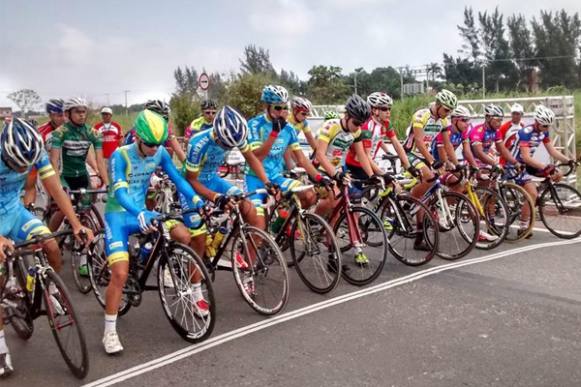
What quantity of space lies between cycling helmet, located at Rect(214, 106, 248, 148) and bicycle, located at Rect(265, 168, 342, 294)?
3.42 feet

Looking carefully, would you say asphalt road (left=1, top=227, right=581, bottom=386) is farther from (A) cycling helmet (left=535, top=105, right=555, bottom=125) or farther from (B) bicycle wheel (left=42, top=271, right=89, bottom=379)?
(A) cycling helmet (left=535, top=105, right=555, bottom=125)

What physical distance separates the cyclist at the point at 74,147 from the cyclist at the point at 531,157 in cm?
600

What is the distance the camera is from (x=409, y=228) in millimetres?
7004

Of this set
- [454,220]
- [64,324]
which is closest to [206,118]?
[454,220]

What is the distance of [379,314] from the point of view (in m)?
5.51

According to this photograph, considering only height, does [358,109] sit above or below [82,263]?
above

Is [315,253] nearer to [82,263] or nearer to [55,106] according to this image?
[82,263]

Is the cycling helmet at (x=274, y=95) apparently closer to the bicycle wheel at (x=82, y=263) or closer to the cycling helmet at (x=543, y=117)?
the bicycle wheel at (x=82, y=263)

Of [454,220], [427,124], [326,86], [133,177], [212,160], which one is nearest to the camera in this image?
[133,177]

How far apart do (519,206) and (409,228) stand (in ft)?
7.72

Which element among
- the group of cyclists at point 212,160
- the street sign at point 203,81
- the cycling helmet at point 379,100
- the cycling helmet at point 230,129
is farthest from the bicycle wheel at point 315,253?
the street sign at point 203,81

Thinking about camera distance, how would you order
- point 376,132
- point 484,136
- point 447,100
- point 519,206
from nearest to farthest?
point 447,100, point 376,132, point 519,206, point 484,136

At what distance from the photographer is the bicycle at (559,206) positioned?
27.3ft

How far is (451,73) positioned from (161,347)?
6972cm
